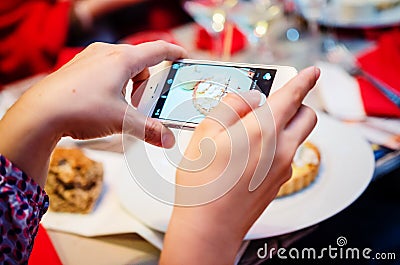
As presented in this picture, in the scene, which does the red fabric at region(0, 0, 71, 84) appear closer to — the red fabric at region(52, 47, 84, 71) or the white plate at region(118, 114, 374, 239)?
the red fabric at region(52, 47, 84, 71)

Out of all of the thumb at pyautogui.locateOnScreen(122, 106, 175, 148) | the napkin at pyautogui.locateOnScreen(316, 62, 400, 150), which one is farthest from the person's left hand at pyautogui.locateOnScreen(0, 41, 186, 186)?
the napkin at pyautogui.locateOnScreen(316, 62, 400, 150)

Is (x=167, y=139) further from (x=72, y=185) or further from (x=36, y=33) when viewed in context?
(x=36, y=33)

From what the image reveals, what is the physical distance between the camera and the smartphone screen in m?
0.57

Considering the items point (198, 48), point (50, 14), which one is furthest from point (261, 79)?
point (50, 14)

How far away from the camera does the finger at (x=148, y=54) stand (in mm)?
532

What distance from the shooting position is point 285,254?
65 cm

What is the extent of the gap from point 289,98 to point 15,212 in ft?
0.86

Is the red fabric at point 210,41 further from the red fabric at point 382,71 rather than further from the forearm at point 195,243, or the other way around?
the forearm at point 195,243

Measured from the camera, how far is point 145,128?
1.69ft

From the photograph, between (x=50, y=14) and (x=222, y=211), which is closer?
(x=222, y=211)

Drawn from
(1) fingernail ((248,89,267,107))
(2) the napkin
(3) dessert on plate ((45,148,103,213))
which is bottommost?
(3) dessert on plate ((45,148,103,213))

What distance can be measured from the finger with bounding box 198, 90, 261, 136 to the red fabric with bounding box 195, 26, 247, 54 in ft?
1.68

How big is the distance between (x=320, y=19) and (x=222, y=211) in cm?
66

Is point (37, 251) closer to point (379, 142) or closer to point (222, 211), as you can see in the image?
point (222, 211)
